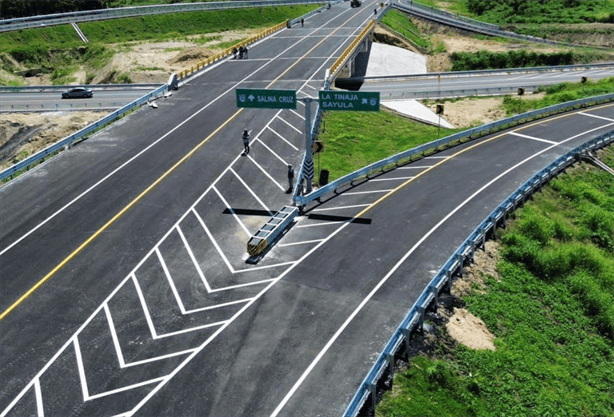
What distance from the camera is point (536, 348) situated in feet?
78.3

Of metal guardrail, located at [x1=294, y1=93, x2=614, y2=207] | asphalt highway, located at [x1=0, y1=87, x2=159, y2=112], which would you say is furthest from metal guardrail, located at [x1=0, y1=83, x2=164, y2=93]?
metal guardrail, located at [x1=294, y1=93, x2=614, y2=207]

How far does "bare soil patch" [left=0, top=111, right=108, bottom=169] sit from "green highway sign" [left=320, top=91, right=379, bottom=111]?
26.3 metres

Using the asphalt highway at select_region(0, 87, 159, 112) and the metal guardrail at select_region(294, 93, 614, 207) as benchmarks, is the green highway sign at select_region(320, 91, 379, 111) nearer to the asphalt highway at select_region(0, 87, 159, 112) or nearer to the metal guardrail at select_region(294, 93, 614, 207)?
the metal guardrail at select_region(294, 93, 614, 207)

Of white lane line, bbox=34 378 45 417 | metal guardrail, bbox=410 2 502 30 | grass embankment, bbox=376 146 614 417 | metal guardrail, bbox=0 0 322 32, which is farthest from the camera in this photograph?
metal guardrail, bbox=410 2 502 30

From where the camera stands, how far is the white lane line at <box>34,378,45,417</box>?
18573mm

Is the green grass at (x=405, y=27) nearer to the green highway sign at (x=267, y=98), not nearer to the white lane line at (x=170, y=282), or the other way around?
the green highway sign at (x=267, y=98)

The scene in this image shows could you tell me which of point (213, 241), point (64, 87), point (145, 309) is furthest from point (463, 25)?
point (145, 309)

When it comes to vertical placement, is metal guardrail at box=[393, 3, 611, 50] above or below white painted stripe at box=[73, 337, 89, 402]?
above

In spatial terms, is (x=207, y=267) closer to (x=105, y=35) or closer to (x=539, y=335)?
(x=539, y=335)

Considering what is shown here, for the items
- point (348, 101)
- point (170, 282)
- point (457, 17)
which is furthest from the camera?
point (457, 17)

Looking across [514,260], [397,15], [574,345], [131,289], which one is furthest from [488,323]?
[397,15]

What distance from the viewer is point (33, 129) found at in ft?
166

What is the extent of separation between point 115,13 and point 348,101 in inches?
2860

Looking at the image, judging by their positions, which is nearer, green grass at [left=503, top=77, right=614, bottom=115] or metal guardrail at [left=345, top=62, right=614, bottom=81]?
green grass at [left=503, top=77, right=614, bottom=115]
